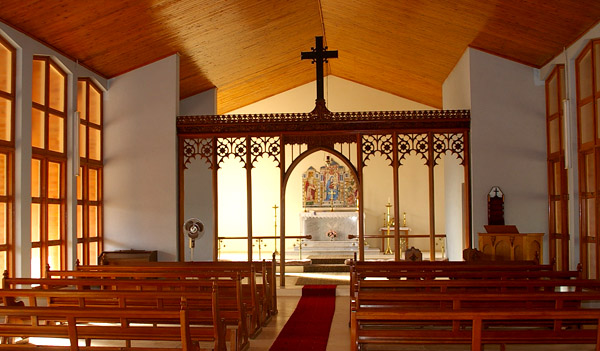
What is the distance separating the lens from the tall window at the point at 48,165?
1004cm

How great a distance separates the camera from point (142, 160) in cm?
1279

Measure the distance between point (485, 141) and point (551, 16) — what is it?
3.22 m

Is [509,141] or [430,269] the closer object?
[430,269]

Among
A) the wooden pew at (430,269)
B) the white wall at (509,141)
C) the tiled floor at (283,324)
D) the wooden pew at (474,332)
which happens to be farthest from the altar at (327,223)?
the wooden pew at (474,332)

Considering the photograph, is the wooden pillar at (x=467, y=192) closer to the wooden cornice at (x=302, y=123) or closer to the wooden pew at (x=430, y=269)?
the wooden cornice at (x=302, y=123)

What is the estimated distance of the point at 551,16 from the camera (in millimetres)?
9594

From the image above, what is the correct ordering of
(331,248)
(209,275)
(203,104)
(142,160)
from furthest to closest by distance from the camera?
1. (331,248)
2. (203,104)
3. (142,160)
4. (209,275)

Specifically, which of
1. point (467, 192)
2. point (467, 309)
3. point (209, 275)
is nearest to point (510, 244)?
point (467, 192)

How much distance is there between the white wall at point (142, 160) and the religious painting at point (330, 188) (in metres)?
7.55

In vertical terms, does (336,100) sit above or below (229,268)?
above

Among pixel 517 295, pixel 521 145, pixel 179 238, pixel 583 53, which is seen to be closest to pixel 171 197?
pixel 179 238

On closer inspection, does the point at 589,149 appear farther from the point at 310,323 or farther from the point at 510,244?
the point at 310,323

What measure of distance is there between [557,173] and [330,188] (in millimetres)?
8830

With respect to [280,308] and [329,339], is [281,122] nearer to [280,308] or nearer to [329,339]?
[280,308]
